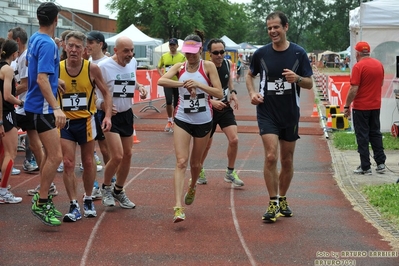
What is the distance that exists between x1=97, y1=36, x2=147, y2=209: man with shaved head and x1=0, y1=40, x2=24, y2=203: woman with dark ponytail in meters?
1.11

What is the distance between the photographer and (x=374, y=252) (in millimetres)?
7121

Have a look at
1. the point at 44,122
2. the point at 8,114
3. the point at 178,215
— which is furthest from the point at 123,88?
the point at 178,215

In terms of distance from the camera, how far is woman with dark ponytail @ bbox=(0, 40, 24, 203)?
9.38 metres

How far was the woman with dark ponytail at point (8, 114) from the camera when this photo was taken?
369 inches

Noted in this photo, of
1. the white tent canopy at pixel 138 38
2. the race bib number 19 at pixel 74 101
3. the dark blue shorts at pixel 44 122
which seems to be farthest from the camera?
the white tent canopy at pixel 138 38

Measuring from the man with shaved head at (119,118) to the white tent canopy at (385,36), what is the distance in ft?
29.8

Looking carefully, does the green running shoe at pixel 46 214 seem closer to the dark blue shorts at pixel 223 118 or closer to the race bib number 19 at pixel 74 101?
the race bib number 19 at pixel 74 101

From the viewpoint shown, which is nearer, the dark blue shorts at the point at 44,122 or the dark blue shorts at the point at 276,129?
the dark blue shorts at the point at 44,122

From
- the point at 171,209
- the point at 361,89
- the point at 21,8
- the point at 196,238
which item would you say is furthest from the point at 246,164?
the point at 21,8

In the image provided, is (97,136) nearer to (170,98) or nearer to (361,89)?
(361,89)

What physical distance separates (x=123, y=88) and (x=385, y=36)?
9681 mm

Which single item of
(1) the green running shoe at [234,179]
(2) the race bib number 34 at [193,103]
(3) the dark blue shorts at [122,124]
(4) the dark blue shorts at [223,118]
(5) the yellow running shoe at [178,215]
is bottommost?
(1) the green running shoe at [234,179]

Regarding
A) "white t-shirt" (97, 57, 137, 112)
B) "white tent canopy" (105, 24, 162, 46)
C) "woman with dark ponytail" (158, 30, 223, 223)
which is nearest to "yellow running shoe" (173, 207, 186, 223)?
"woman with dark ponytail" (158, 30, 223, 223)

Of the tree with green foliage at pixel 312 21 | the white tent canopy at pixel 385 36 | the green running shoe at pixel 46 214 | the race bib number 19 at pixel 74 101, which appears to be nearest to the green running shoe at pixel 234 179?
the race bib number 19 at pixel 74 101
